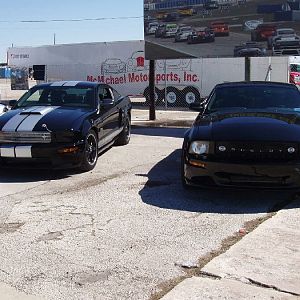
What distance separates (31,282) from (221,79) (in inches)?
697

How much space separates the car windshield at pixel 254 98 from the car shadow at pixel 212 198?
4.57 ft

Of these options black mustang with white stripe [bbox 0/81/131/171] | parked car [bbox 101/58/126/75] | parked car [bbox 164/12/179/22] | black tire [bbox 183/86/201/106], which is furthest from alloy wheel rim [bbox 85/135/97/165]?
parked car [bbox 101/58/126/75]

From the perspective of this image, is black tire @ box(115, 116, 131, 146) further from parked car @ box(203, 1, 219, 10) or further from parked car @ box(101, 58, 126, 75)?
parked car @ box(101, 58, 126, 75)

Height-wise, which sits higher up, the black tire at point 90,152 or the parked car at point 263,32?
the parked car at point 263,32

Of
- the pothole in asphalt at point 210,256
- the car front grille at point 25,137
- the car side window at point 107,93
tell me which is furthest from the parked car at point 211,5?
the pothole in asphalt at point 210,256

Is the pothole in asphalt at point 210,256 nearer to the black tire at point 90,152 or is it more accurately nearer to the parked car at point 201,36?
the black tire at point 90,152

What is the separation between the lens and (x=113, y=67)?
79.7 feet

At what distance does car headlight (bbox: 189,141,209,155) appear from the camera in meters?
6.09

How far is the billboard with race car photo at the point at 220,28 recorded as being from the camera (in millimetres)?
14273

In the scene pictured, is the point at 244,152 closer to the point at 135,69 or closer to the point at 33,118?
the point at 33,118

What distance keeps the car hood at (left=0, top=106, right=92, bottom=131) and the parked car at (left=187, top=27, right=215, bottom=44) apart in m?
8.13

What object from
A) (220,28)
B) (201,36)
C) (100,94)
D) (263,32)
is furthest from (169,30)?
(100,94)

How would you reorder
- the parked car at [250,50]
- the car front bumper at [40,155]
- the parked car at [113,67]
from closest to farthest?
the car front bumper at [40,155], the parked car at [250,50], the parked car at [113,67]

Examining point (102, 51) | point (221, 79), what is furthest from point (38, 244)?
point (102, 51)
